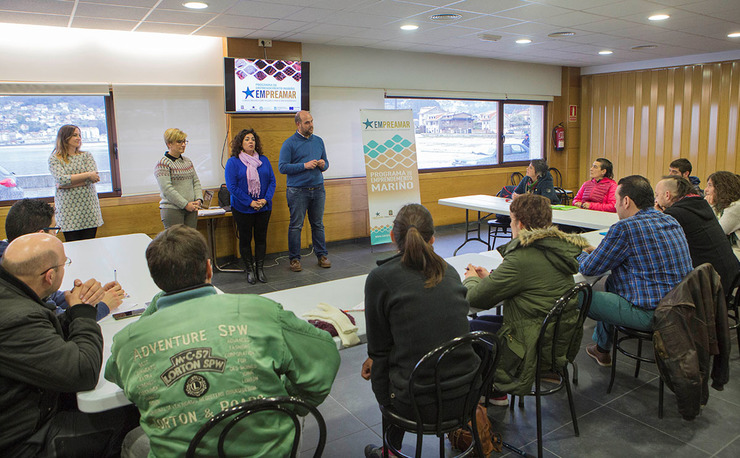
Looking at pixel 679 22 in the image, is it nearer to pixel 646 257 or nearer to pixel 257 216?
pixel 646 257

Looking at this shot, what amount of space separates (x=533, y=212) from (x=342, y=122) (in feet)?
15.3

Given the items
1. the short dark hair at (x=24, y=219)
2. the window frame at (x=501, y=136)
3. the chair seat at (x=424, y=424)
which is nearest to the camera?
the chair seat at (x=424, y=424)

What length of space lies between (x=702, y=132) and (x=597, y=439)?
675 cm

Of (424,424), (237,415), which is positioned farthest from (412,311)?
(237,415)

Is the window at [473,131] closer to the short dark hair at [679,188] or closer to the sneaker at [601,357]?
the short dark hair at [679,188]

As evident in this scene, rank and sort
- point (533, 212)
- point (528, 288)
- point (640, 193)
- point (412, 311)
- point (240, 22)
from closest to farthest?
point (412, 311) < point (528, 288) < point (533, 212) < point (640, 193) < point (240, 22)

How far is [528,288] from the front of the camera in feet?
7.38

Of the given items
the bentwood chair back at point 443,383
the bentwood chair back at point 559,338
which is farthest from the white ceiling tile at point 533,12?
the bentwood chair back at point 443,383

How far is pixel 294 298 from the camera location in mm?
2443

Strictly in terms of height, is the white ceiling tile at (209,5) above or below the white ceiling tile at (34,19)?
above

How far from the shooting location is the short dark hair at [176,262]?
144 cm

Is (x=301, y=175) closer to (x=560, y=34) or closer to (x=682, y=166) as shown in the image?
(x=560, y=34)

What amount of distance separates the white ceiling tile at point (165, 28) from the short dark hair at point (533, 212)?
397 centimetres

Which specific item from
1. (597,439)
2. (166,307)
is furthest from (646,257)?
(166,307)
